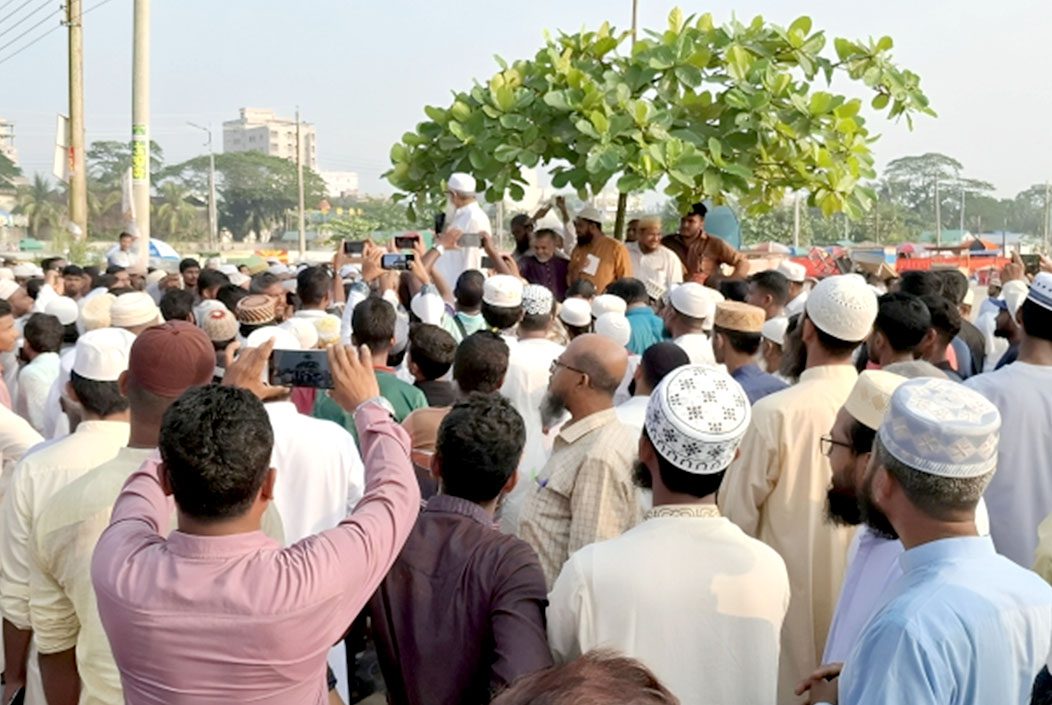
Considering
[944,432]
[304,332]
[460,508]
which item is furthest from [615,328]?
[944,432]

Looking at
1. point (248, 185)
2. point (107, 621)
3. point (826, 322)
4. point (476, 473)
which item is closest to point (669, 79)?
point (826, 322)

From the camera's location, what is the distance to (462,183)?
8469mm

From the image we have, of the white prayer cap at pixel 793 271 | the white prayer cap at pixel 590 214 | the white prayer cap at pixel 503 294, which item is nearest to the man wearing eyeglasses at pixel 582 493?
the white prayer cap at pixel 503 294

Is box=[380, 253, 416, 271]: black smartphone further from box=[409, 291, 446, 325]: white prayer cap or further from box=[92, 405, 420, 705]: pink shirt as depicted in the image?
box=[92, 405, 420, 705]: pink shirt

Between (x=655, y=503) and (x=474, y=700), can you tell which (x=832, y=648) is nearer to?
(x=655, y=503)

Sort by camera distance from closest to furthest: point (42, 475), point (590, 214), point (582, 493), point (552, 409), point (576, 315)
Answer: point (42, 475) < point (582, 493) < point (552, 409) < point (576, 315) < point (590, 214)

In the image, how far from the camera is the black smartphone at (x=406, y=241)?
8633 millimetres

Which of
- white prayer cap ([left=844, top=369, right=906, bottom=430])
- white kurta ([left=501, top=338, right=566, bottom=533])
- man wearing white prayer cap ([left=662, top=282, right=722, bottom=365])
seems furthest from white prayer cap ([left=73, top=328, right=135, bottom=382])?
man wearing white prayer cap ([left=662, top=282, right=722, bottom=365])

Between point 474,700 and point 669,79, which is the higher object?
point 669,79

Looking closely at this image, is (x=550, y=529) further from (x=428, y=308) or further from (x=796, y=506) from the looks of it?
(x=428, y=308)

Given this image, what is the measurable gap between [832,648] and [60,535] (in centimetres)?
198

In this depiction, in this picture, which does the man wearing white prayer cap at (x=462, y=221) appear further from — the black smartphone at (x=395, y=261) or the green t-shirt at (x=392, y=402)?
the green t-shirt at (x=392, y=402)

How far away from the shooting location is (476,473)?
9.39ft

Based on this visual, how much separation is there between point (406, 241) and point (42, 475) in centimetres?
584
